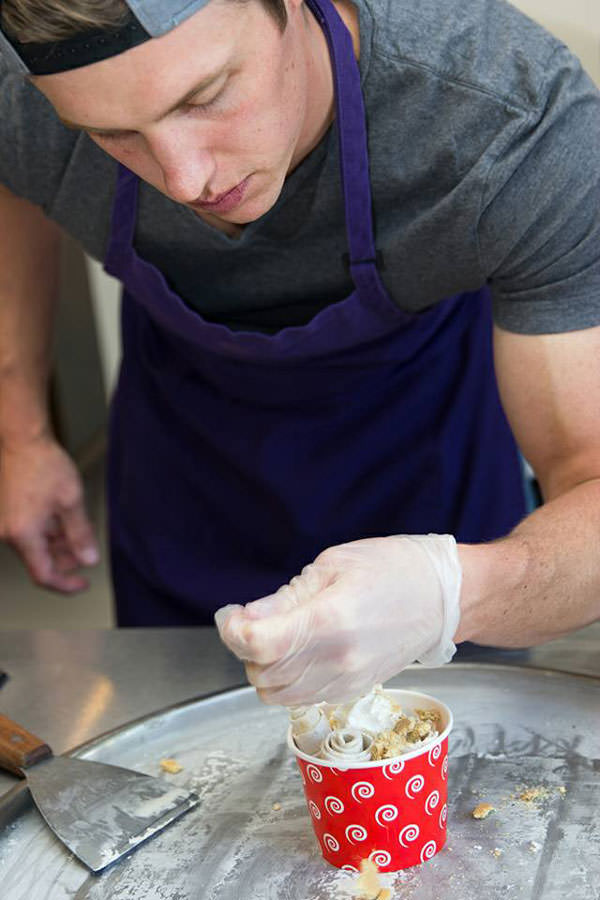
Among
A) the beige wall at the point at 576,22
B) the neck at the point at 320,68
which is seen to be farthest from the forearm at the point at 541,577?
the beige wall at the point at 576,22

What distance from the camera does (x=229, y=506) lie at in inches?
64.1

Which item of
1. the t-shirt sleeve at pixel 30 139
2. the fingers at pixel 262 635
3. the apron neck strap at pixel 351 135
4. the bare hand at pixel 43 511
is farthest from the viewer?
the bare hand at pixel 43 511

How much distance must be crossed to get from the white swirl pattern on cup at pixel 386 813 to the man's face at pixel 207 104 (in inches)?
20.9

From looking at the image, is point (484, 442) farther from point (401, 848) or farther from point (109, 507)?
point (401, 848)

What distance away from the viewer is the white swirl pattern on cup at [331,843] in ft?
3.15

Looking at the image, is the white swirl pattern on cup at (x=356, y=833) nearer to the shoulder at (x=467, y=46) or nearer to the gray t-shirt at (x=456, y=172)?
the gray t-shirt at (x=456, y=172)

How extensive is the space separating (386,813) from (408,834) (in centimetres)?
3

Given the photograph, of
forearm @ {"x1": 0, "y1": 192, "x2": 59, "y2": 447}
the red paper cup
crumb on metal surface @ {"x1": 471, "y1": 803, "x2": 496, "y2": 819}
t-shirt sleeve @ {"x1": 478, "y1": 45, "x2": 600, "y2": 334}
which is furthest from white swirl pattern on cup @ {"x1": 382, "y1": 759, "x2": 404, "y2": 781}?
forearm @ {"x1": 0, "y1": 192, "x2": 59, "y2": 447}

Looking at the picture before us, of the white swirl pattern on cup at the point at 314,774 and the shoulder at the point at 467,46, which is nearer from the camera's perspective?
the white swirl pattern on cup at the point at 314,774

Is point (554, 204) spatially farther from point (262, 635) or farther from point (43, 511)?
point (43, 511)

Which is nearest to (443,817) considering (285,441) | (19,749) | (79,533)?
(19,749)

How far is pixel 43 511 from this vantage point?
1608 millimetres

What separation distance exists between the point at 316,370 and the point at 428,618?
0.58 m

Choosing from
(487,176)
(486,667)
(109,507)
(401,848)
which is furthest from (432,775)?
(109,507)
